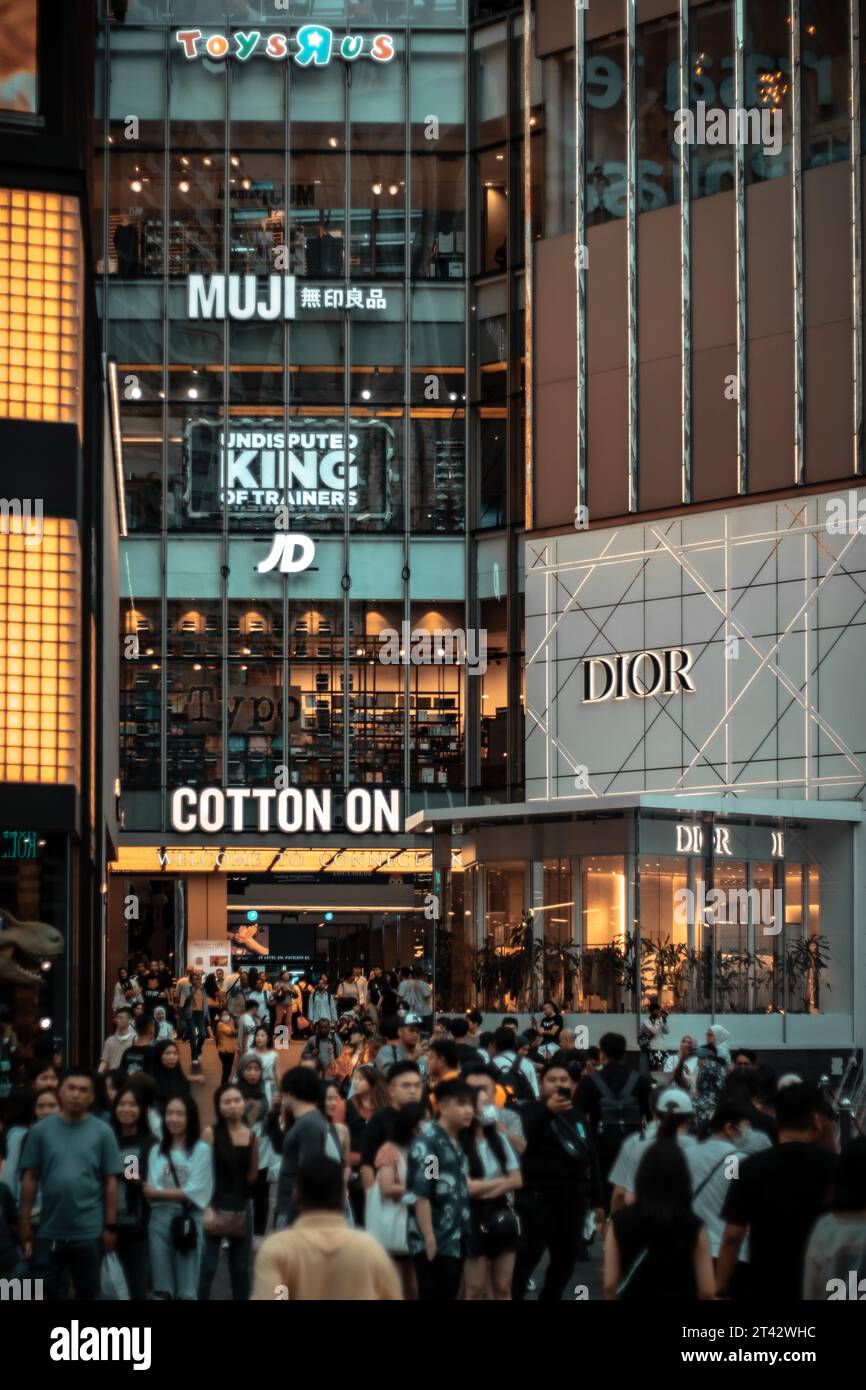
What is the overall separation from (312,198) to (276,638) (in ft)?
35.7

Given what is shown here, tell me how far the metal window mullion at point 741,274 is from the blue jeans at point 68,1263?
31.0 meters

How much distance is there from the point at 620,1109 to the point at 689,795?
24.2m

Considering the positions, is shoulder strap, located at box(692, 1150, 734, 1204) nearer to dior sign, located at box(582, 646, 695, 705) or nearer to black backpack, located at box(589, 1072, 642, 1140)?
black backpack, located at box(589, 1072, 642, 1140)

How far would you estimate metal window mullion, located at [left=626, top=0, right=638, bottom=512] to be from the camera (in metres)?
42.4

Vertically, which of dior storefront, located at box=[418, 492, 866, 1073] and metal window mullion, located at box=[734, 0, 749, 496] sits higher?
metal window mullion, located at box=[734, 0, 749, 496]

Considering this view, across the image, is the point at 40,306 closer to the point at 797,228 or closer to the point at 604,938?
the point at 604,938

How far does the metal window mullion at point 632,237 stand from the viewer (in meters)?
42.4

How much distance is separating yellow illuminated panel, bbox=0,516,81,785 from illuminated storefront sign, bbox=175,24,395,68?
104 feet

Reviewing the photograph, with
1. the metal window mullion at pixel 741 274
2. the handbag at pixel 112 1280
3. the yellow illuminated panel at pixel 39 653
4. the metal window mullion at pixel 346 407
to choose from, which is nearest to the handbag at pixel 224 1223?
the handbag at pixel 112 1280

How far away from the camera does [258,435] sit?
50625 mm

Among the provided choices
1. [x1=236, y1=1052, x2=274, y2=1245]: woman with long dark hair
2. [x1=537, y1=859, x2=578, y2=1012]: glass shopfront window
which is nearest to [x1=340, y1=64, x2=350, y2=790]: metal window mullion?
[x1=537, y1=859, x2=578, y2=1012]: glass shopfront window

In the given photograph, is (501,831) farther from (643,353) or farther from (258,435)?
(258,435)
